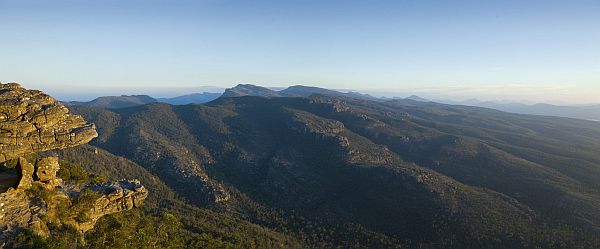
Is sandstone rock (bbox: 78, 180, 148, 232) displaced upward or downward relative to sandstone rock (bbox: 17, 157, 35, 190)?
downward

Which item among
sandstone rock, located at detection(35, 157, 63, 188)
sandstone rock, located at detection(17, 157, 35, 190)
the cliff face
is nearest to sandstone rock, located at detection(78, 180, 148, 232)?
the cliff face

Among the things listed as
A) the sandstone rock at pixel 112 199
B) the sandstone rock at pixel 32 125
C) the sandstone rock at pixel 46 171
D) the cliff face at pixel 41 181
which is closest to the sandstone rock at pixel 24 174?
the cliff face at pixel 41 181

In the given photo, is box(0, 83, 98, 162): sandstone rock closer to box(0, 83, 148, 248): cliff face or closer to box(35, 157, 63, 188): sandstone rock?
box(0, 83, 148, 248): cliff face

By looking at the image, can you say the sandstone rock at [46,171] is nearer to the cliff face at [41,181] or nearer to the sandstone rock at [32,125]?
the cliff face at [41,181]

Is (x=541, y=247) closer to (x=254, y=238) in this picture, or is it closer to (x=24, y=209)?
(x=254, y=238)

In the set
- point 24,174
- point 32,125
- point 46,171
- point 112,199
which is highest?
point 32,125

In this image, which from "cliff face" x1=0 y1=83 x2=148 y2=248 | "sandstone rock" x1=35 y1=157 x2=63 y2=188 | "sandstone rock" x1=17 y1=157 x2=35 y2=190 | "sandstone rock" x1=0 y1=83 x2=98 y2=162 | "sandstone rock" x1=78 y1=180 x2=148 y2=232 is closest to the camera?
"cliff face" x1=0 y1=83 x2=148 y2=248

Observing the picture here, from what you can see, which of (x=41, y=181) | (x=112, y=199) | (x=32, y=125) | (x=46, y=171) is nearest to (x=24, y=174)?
(x=41, y=181)

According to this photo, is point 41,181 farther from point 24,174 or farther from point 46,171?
point 24,174
